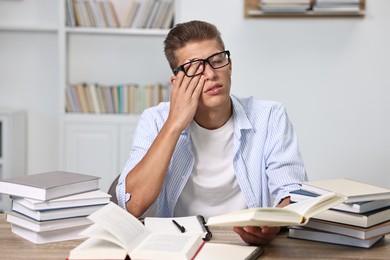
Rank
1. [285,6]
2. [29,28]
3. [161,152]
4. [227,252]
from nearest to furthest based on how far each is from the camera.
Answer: [227,252], [161,152], [285,6], [29,28]

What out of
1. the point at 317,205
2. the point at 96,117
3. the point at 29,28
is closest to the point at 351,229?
the point at 317,205

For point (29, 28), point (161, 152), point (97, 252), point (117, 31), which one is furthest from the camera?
point (29, 28)

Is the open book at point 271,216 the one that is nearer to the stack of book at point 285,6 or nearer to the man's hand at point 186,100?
the man's hand at point 186,100

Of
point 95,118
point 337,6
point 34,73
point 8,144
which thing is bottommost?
point 8,144

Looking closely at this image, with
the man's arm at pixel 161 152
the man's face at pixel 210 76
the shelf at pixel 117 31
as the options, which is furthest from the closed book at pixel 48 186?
the shelf at pixel 117 31

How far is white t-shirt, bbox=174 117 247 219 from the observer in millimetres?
2195

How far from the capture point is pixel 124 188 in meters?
2.04

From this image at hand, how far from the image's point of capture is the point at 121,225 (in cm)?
152

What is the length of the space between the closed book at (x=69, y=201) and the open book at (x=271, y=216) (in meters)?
0.40

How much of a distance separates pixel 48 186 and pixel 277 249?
23.8 inches

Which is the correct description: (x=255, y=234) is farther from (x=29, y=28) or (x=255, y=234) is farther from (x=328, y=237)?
(x=29, y=28)

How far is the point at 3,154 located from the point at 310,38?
207cm

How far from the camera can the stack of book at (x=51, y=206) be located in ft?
5.40

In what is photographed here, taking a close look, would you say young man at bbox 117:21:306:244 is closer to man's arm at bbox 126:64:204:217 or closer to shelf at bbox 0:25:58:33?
man's arm at bbox 126:64:204:217
